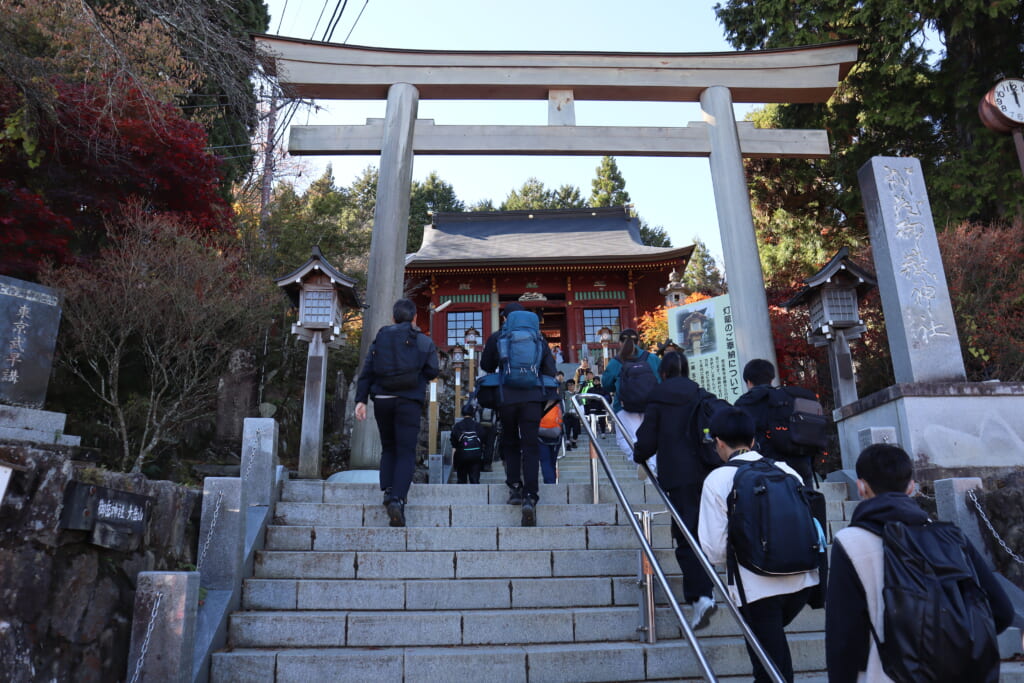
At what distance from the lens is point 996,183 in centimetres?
1170

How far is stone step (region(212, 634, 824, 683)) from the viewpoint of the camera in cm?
349

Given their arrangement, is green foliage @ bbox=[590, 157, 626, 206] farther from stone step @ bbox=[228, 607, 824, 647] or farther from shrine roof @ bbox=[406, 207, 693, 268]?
stone step @ bbox=[228, 607, 824, 647]

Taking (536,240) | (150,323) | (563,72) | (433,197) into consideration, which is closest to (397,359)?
(150,323)

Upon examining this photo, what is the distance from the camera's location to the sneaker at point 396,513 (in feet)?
15.8

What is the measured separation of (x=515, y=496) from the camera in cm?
516

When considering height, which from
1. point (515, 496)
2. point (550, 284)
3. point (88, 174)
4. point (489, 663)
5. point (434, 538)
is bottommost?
point (489, 663)

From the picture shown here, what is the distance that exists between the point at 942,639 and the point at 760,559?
0.92 m

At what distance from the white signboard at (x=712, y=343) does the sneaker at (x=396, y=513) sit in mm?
6374

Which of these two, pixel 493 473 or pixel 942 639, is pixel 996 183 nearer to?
pixel 493 473

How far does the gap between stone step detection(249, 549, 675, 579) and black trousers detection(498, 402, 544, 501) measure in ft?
1.92

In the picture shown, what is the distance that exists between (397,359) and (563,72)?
723 centimetres

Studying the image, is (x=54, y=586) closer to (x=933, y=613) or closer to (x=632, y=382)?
(x=933, y=613)

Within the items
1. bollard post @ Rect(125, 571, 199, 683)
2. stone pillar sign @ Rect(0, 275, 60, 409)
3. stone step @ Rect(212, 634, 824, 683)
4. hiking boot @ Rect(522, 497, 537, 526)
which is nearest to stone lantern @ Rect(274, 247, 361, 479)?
stone pillar sign @ Rect(0, 275, 60, 409)

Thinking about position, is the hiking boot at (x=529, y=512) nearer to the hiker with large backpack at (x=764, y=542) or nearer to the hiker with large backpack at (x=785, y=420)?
the hiker with large backpack at (x=785, y=420)
